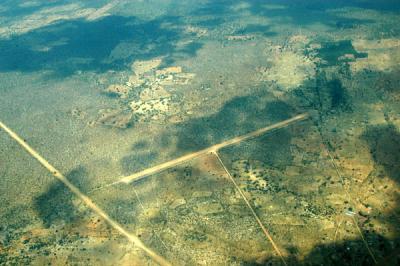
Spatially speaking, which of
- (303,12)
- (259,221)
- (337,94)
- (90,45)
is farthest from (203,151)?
(303,12)

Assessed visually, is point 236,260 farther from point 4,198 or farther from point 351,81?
point 351,81

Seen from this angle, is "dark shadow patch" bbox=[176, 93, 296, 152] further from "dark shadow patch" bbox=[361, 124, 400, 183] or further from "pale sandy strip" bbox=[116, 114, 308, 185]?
"dark shadow patch" bbox=[361, 124, 400, 183]

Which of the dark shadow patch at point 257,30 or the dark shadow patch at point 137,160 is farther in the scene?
the dark shadow patch at point 257,30

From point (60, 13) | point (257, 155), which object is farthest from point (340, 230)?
point (60, 13)

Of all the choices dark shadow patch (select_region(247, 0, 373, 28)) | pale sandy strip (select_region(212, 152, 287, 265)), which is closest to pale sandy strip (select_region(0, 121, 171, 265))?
pale sandy strip (select_region(212, 152, 287, 265))

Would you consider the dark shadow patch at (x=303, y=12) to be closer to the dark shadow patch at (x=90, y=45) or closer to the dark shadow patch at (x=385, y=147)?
the dark shadow patch at (x=90, y=45)

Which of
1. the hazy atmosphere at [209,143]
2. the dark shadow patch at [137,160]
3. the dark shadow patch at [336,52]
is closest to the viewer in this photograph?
the hazy atmosphere at [209,143]

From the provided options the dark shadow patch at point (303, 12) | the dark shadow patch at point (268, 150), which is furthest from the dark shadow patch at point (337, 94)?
the dark shadow patch at point (303, 12)
